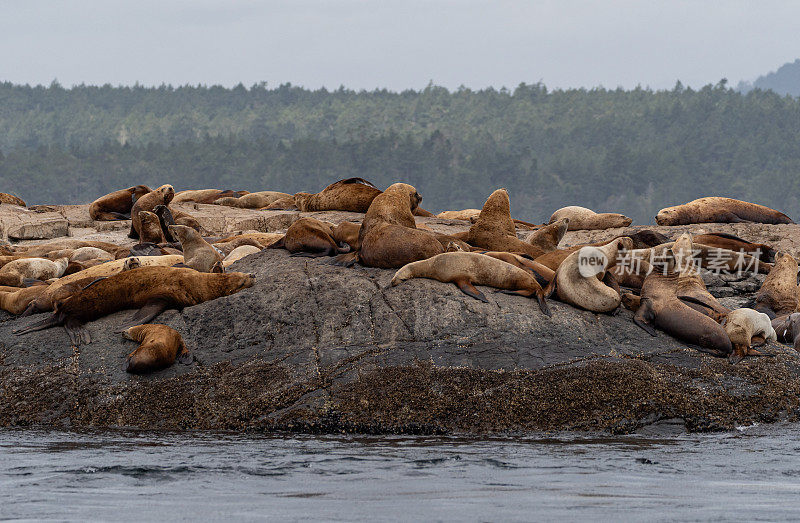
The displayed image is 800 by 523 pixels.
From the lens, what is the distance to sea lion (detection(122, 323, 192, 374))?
7.88 meters

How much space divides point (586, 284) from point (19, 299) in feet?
18.7

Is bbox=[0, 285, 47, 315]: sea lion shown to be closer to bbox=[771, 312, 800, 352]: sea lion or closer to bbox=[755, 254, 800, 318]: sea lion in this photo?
bbox=[771, 312, 800, 352]: sea lion

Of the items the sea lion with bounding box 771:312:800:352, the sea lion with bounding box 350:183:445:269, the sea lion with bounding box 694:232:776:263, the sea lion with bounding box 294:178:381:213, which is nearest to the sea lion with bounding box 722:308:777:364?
the sea lion with bounding box 771:312:800:352

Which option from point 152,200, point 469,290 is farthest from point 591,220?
point 469,290

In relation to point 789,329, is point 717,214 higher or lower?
higher

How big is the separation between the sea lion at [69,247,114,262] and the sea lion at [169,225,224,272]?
2.47 m

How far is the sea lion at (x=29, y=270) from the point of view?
1127cm

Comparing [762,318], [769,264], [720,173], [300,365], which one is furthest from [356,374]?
[720,173]

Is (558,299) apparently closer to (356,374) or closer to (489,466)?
(356,374)

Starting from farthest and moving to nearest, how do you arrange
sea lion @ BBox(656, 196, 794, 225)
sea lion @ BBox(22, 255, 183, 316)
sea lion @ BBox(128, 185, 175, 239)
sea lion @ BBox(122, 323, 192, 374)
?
sea lion @ BBox(128, 185, 175, 239), sea lion @ BBox(656, 196, 794, 225), sea lion @ BBox(22, 255, 183, 316), sea lion @ BBox(122, 323, 192, 374)

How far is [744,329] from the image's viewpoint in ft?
28.3

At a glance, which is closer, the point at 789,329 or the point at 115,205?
the point at 789,329

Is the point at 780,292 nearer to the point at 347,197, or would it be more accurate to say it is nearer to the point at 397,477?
the point at 397,477

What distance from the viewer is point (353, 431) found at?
24.3 ft
